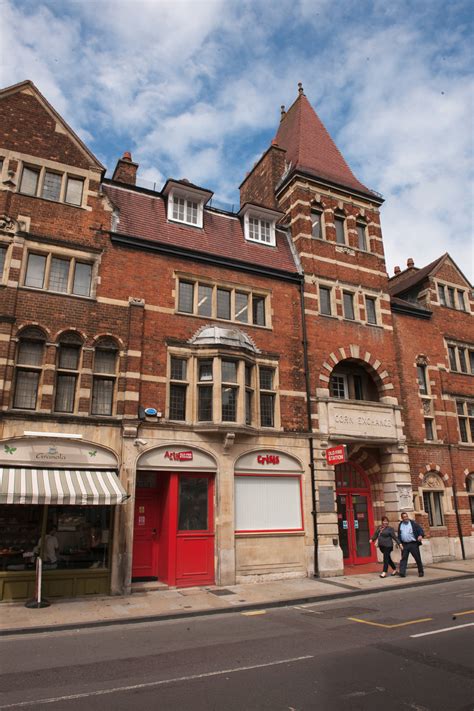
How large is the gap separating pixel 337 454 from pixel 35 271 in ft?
37.5

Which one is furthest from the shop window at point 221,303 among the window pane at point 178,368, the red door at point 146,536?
the red door at point 146,536

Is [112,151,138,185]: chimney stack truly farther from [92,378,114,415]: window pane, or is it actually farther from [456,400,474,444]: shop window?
[456,400,474,444]: shop window

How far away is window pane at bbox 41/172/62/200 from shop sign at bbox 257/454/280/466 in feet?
35.5

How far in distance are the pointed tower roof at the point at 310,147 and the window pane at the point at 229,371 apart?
9.50m

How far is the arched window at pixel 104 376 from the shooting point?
1492 cm

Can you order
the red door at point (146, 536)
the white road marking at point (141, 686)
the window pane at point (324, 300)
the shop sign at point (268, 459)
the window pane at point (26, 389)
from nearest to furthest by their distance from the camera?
the white road marking at point (141, 686) < the window pane at point (26, 389) < the red door at point (146, 536) < the shop sign at point (268, 459) < the window pane at point (324, 300)

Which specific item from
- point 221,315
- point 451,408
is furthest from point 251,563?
point 451,408

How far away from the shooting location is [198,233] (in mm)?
18750

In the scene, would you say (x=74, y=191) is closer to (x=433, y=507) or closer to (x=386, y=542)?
(x=386, y=542)

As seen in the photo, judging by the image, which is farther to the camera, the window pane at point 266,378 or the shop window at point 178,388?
the window pane at point 266,378

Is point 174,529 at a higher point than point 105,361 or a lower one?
lower

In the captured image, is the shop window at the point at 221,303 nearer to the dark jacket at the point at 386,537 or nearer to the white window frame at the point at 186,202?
the white window frame at the point at 186,202

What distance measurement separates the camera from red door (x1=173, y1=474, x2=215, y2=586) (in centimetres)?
1475

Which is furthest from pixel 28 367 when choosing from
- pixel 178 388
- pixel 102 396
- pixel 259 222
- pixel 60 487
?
pixel 259 222
